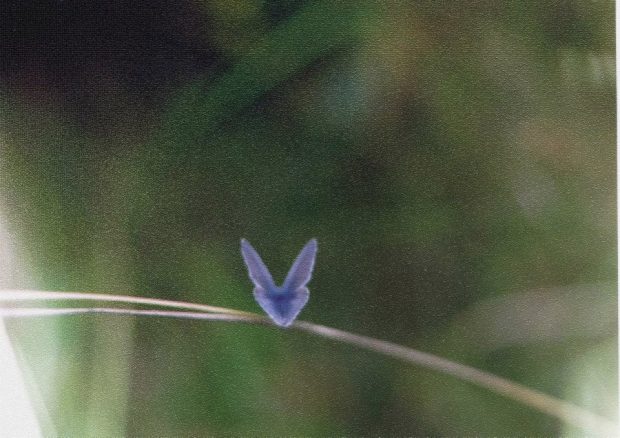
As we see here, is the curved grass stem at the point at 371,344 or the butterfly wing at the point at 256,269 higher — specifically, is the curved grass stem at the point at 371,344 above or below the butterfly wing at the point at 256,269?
below

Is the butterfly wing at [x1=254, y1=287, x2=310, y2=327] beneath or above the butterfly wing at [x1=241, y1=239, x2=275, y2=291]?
beneath

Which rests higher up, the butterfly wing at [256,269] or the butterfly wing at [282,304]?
the butterfly wing at [256,269]

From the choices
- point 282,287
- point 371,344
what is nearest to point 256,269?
point 282,287

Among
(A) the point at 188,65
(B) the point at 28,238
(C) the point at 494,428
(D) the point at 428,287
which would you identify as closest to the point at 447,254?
(D) the point at 428,287

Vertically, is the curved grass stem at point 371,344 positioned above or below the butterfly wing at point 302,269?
below

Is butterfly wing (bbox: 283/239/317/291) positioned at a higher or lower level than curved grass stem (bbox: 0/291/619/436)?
higher
